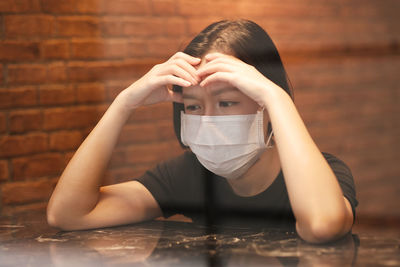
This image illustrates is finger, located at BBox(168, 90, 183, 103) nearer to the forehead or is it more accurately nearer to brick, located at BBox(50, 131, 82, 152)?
the forehead

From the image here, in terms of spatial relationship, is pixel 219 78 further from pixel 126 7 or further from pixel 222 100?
pixel 126 7

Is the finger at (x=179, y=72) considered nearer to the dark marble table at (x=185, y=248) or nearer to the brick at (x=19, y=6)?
the dark marble table at (x=185, y=248)

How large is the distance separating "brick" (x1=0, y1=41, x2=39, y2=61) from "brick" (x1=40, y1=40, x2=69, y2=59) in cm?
2

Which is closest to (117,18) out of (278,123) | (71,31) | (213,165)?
(71,31)

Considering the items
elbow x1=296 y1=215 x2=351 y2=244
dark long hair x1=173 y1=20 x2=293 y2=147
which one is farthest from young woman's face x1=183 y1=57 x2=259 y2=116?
elbow x1=296 y1=215 x2=351 y2=244

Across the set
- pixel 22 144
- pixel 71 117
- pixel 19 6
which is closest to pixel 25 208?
pixel 22 144

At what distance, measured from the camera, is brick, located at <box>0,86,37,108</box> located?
1.85 m

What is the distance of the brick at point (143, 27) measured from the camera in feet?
6.69

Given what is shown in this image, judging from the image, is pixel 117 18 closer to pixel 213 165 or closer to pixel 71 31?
pixel 71 31

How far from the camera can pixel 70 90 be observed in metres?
1.96

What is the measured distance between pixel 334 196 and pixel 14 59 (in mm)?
1178

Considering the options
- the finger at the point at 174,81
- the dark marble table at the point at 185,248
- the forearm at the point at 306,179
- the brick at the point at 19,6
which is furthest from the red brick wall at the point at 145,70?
the forearm at the point at 306,179

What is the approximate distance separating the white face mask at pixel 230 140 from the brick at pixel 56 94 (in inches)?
29.2

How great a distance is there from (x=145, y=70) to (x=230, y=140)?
84 centimetres
